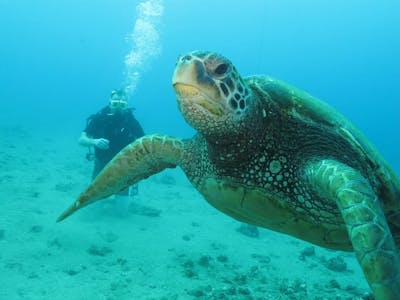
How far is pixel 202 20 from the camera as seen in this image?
396 ft

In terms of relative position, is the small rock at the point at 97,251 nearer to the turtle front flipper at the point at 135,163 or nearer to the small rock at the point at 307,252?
the turtle front flipper at the point at 135,163

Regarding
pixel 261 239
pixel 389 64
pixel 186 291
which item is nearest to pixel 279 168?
pixel 186 291

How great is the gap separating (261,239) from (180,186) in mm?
5061

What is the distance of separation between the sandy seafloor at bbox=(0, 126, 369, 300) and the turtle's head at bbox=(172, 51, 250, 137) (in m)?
2.52

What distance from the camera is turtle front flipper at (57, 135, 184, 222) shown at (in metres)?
3.45

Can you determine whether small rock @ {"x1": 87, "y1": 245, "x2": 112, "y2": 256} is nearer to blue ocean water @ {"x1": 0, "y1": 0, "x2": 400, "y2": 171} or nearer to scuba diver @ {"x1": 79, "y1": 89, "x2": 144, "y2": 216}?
scuba diver @ {"x1": 79, "y1": 89, "x2": 144, "y2": 216}

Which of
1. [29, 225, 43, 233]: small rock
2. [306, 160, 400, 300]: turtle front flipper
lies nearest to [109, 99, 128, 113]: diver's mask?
[29, 225, 43, 233]: small rock

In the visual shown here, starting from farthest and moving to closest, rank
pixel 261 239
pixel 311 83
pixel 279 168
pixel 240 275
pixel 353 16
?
pixel 311 83 → pixel 353 16 → pixel 261 239 → pixel 240 275 → pixel 279 168

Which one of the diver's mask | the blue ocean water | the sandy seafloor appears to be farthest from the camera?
the blue ocean water

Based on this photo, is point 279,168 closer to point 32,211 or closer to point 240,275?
point 240,275

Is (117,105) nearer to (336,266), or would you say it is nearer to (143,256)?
(143,256)

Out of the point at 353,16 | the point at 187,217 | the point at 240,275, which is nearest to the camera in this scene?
the point at 240,275

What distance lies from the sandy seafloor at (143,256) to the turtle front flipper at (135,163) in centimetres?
114

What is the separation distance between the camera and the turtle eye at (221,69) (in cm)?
233
